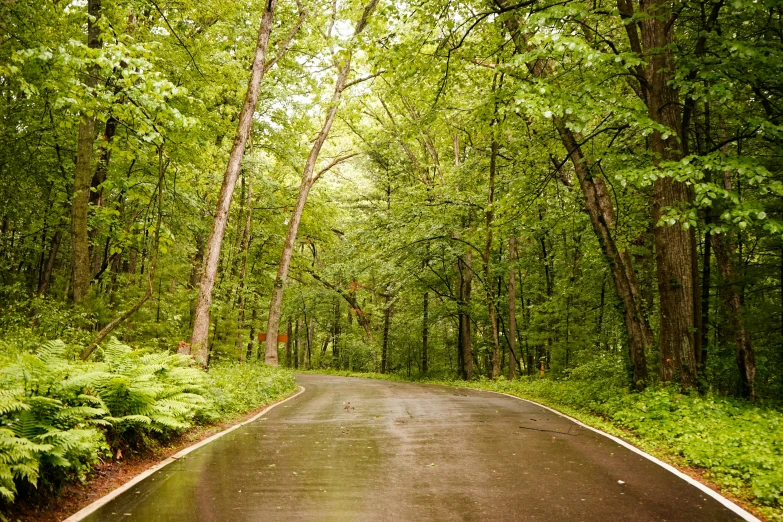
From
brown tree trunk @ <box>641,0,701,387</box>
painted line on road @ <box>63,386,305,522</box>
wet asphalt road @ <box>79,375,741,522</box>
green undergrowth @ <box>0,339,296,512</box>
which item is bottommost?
painted line on road @ <box>63,386,305,522</box>

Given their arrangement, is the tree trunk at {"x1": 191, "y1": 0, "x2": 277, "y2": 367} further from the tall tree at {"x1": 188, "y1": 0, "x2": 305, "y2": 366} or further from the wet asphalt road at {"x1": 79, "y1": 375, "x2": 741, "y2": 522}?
the wet asphalt road at {"x1": 79, "y1": 375, "x2": 741, "y2": 522}

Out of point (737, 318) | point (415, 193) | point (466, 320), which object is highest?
point (415, 193)

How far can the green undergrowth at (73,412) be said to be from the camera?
4.90m

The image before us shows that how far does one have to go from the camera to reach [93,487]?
6012 mm

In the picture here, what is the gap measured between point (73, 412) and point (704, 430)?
9.52 metres

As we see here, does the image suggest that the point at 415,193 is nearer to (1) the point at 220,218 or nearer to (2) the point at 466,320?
(2) the point at 466,320

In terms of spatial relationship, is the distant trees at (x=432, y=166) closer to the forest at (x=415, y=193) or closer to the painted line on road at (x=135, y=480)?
the forest at (x=415, y=193)

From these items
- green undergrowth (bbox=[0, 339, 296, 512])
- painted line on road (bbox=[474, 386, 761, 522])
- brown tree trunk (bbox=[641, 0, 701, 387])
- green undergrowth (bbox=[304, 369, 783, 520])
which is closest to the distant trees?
brown tree trunk (bbox=[641, 0, 701, 387])

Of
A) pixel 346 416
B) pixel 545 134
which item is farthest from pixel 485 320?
pixel 346 416

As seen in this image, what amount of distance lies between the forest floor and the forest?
17 cm

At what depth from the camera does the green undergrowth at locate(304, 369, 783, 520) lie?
6.62m

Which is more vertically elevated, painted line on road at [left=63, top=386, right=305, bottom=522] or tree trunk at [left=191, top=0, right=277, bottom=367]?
tree trunk at [left=191, top=0, right=277, bottom=367]

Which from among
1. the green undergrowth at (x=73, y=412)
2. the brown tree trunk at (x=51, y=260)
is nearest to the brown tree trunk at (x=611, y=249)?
the green undergrowth at (x=73, y=412)

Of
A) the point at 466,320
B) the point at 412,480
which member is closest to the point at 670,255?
the point at 412,480
